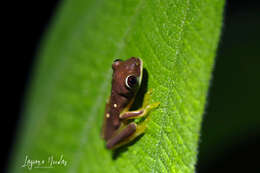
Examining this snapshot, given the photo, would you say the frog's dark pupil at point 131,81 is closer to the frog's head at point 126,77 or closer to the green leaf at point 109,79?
the frog's head at point 126,77

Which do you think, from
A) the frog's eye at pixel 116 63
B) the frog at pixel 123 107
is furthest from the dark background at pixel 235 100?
the frog's eye at pixel 116 63

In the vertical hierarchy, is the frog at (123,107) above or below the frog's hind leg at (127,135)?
above

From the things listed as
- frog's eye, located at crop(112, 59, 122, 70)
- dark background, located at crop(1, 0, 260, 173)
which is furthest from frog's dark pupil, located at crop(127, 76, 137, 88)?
dark background, located at crop(1, 0, 260, 173)

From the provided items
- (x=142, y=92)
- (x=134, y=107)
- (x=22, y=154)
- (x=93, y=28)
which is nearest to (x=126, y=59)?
(x=142, y=92)

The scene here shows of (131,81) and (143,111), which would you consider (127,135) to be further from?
(131,81)

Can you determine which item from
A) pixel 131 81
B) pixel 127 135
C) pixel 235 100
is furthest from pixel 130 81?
pixel 235 100

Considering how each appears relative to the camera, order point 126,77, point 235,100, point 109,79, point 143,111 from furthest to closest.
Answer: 1. point 235,100
2. point 109,79
3. point 126,77
4. point 143,111

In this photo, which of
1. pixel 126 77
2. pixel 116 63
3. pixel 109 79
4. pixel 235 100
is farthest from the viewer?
pixel 235 100
